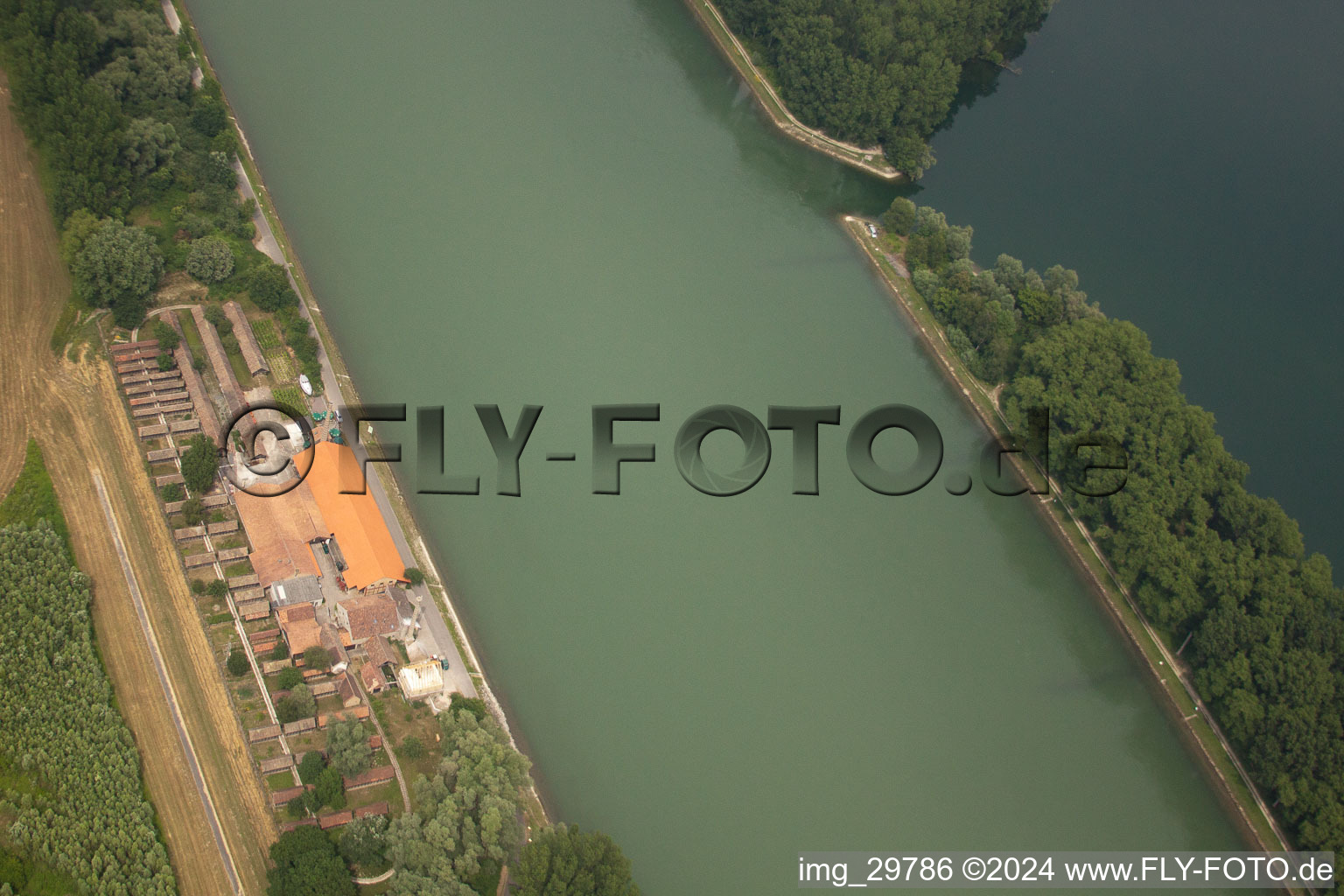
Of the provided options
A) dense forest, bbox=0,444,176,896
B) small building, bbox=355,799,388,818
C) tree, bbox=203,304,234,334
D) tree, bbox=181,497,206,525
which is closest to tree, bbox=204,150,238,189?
tree, bbox=203,304,234,334

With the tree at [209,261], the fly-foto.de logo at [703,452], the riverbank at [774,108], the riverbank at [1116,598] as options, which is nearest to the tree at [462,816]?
the fly-foto.de logo at [703,452]

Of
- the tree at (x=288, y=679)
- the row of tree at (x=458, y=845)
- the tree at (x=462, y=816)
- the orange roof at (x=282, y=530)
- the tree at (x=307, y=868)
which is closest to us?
the tree at (x=307, y=868)

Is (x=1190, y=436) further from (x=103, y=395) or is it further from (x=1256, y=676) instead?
(x=103, y=395)

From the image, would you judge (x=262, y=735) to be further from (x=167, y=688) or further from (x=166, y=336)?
(x=166, y=336)

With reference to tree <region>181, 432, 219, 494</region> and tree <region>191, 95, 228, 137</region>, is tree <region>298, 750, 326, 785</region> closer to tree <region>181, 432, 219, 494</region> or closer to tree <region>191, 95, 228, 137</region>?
tree <region>181, 432, 219, 494</region>

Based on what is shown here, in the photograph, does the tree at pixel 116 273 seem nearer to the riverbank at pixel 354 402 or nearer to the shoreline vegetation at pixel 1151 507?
the riverbank at pixel 354 402

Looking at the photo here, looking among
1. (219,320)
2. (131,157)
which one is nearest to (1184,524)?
(219,320)

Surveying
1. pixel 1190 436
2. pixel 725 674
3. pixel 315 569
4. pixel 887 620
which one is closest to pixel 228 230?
pixel 315 569
